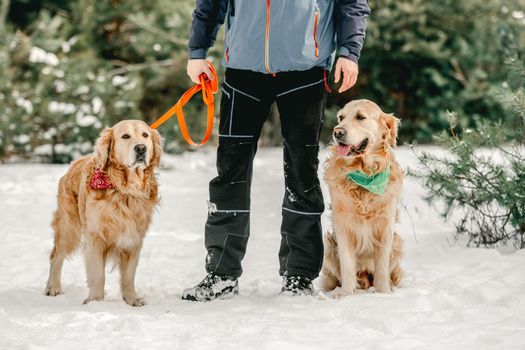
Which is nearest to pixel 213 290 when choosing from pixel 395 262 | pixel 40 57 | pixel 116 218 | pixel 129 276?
pixel 129 276

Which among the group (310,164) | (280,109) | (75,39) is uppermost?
(75,39)

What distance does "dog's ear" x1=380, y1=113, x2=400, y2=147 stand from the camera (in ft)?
11.3

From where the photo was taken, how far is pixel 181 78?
1067 centimetres

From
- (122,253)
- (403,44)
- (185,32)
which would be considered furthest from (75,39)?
(122,253)

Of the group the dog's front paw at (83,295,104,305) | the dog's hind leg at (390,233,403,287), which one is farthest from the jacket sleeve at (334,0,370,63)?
the dog's front paw at (83,295,104,305)

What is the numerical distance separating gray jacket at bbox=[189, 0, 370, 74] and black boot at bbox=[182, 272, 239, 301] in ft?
3.70

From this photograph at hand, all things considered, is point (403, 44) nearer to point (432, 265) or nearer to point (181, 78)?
point (181, 78)

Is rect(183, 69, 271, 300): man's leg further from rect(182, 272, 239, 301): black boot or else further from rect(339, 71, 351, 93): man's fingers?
rect(339, 71, 351, 93): man's fingers

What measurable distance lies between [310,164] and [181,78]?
297 inches

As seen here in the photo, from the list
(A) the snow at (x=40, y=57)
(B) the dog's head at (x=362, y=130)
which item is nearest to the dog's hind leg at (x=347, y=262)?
(B) the dog's head at (x=362, y=130)

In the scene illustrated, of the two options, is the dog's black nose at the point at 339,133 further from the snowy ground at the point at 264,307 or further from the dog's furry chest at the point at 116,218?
the dog's furry chest at the point at 116,218

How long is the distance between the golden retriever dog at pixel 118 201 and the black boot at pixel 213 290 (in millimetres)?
294

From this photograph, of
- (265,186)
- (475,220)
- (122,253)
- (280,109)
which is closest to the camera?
(280,109)

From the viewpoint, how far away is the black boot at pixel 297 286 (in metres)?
3.46
